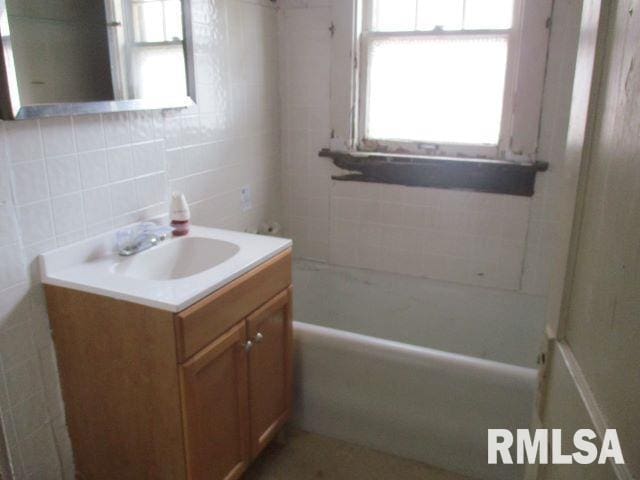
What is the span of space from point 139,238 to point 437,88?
1.51 meters

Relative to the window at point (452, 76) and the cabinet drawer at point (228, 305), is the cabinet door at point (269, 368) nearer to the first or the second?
the cabinet drawer at point (228, 305)

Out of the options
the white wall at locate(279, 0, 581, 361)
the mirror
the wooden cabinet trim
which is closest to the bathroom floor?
the wooden cabinet trim

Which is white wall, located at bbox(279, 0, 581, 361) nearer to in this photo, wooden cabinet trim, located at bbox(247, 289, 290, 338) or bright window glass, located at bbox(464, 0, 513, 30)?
bright window glass, located at bbox(464, 0, 513, 30)

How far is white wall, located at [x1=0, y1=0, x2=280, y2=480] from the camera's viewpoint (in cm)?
140

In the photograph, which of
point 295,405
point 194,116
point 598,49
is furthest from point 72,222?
point 598,49

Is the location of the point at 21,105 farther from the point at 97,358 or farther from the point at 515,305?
the point at 515,305

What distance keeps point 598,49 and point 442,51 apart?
1772 millimetres

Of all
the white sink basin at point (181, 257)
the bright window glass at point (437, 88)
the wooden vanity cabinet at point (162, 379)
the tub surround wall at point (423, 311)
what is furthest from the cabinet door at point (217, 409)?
the bright window glass at point (437, 88)

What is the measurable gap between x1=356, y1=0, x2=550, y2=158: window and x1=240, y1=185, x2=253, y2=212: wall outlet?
61 cm

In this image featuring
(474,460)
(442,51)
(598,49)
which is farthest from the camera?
(442,51)

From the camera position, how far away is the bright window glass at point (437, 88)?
2.31 metres

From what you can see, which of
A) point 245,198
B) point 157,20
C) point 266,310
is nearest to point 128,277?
point 266,310

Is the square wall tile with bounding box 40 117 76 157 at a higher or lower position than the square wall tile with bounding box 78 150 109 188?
higher

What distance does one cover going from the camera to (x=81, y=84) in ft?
4.99
